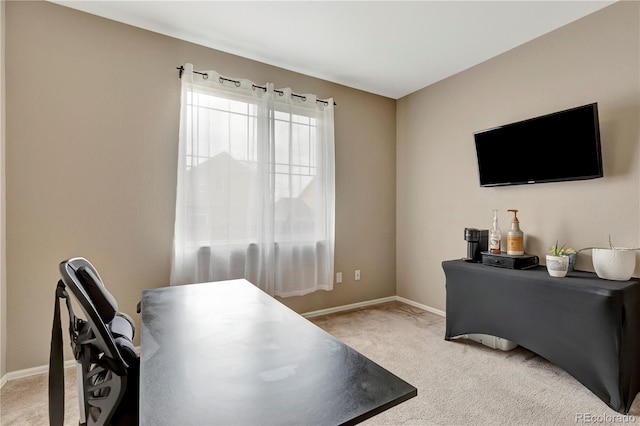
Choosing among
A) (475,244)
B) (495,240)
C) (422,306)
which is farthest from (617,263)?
(422,306)

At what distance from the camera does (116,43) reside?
2424mm

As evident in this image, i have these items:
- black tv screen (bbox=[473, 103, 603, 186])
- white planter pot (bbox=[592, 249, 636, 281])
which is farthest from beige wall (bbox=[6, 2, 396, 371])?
white planter pot (bbox=[592, 249, 636, 281])

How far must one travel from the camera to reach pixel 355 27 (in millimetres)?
2496

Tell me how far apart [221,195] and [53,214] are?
1174mm

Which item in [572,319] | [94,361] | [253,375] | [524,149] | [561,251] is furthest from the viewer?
[524,149]

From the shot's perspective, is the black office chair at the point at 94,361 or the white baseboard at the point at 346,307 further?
the white baseboard at the point at 346,307

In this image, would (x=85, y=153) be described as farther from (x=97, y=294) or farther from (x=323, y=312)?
(x=323, y=312)

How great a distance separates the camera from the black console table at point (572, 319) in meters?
1.80

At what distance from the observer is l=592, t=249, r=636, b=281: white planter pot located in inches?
77.9

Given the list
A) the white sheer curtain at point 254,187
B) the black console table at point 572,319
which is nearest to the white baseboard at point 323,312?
the white sheer curtain at point 254,187

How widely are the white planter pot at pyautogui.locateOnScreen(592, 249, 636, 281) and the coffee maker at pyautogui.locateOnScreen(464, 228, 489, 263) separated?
0.86 metres

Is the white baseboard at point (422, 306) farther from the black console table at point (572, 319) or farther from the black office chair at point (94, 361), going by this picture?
the black office chair at point (94, 361)

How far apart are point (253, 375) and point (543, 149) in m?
2.75

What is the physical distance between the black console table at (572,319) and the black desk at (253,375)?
5.94 feet
